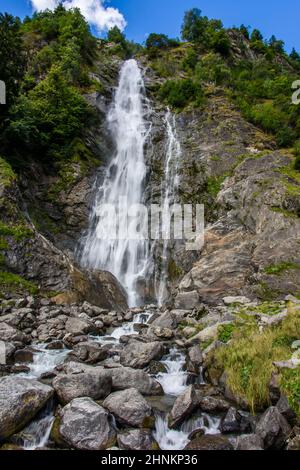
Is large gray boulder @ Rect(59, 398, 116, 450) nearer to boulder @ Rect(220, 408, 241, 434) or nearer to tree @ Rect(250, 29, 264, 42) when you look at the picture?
boulder @ Rect(220, 408, 241, 434)

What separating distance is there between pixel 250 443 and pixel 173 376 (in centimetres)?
335

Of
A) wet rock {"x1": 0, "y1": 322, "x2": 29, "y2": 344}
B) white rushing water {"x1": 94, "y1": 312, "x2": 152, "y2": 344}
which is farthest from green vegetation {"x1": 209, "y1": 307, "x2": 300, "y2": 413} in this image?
wet rock {"x1": 0, "y1": 322, "x2": 29, "y2": 344}

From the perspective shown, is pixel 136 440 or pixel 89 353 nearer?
pixel 136 440

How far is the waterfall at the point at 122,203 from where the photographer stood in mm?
22234

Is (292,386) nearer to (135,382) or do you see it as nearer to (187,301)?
(135,382)

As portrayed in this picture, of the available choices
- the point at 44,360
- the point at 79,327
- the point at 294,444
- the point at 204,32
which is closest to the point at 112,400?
the point at 294,444

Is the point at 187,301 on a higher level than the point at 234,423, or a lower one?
higher

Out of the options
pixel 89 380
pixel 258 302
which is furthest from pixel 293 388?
pixel 258 302

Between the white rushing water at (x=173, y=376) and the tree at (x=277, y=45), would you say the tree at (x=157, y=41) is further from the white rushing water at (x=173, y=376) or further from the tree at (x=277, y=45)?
the white rushing water at (x=173, y=376)

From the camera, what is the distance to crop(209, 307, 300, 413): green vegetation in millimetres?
6984

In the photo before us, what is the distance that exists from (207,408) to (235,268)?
10259mm

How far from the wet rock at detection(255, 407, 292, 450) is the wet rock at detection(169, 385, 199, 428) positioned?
4.33 feet

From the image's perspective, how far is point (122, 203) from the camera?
1005 inches
